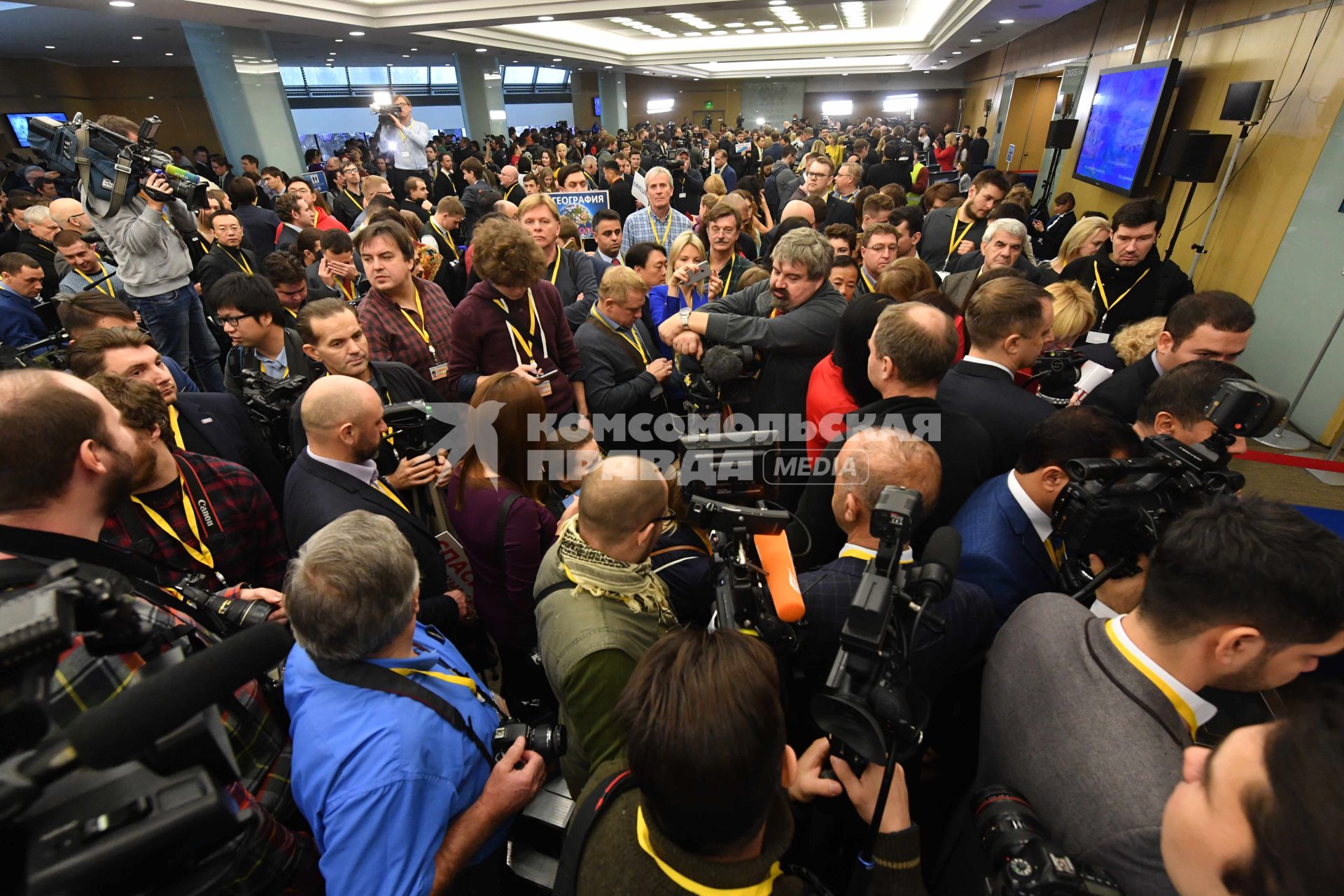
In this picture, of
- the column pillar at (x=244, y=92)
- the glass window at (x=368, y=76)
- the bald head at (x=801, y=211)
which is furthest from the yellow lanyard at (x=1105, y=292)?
the glass window at (x=368, y=76)

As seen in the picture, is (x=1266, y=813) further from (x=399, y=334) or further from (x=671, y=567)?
(x=399, y=334)

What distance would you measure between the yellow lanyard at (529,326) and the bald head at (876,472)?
1899 millimetres

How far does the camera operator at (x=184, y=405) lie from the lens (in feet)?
6.88

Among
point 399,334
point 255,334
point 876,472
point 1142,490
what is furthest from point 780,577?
point 255,334

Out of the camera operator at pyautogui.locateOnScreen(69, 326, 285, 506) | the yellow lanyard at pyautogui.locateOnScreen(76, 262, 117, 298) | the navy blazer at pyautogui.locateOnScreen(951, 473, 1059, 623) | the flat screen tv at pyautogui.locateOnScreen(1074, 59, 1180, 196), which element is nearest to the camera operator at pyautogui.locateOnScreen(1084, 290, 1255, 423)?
the navy blazer at pyautogui.locateOnScreen(951, 473, 1059, 623)

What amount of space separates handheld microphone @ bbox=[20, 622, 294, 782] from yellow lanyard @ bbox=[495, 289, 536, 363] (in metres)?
2.35

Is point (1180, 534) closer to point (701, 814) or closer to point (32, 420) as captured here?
point (701, 814)

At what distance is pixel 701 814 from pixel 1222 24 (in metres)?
9.10

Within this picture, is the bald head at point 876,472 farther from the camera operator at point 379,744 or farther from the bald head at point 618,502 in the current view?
the camera operator at point 379,744

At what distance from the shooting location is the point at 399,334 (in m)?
3.11

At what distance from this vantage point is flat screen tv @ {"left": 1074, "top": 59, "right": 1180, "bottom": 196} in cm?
664

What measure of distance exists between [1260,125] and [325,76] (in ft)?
82.1

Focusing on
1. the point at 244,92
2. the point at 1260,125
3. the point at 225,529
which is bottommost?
the point at 225,529

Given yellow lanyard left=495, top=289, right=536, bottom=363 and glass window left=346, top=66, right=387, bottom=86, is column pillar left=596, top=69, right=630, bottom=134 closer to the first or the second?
glass window left=346, top=66, right=387, bottom=86
